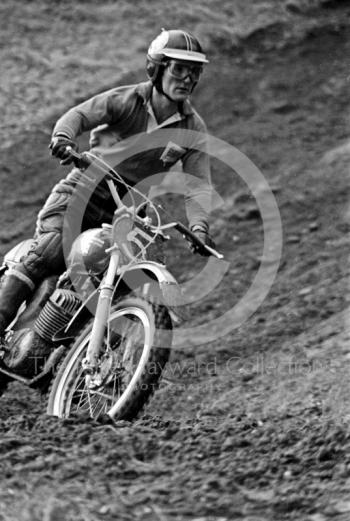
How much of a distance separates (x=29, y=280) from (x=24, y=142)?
654cm

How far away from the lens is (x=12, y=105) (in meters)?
13.9

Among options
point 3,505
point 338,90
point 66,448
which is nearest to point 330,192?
point 338,90

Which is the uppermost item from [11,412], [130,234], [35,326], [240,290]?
[130,234]

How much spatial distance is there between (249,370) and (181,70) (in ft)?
10.3

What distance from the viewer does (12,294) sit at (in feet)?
23.1

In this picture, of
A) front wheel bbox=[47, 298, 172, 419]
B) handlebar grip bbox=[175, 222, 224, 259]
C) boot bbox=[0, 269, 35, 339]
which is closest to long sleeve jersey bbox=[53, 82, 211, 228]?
handlebar grip bbox=[175, 222, 224, 259]

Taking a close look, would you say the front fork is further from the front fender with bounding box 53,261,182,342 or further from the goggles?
the goggles

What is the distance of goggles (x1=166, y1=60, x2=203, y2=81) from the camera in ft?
21.8

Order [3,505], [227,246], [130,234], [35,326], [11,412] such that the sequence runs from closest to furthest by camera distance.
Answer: [3,505] < [130,234] < [35,326] < [11,412] < [227,246]

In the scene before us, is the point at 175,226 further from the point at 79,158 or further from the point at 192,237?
the point at 79,158

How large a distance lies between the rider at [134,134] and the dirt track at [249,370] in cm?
107

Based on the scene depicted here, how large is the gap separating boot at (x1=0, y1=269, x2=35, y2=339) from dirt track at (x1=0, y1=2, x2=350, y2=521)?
2.38ft

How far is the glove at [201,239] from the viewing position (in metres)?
6.34

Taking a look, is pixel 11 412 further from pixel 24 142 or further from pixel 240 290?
pixel 24 142
